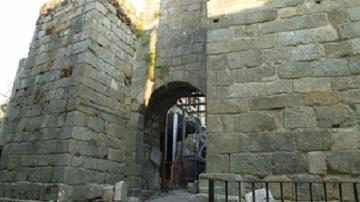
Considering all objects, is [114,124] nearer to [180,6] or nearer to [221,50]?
[221,50]

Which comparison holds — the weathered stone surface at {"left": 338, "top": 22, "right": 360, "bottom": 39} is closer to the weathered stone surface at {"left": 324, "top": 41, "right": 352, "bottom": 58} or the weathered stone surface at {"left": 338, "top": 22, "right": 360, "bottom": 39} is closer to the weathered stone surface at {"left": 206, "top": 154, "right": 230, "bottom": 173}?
the weathered stone surface at {"left": 324, "top": 41, "right": 352, "bottom": 58}

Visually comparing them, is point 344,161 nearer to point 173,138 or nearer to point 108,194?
point 108,194

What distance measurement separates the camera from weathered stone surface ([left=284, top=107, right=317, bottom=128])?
312 cm

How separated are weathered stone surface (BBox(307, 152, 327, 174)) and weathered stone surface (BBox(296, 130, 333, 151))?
6cm

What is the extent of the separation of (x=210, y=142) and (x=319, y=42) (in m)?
1.61

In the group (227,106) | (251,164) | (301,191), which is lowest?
(301,191)

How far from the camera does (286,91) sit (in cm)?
330

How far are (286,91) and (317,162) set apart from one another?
0.79 meters

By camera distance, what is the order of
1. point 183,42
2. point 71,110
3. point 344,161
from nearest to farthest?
1. point 344,161
2. point 71,110
3. point 183,42

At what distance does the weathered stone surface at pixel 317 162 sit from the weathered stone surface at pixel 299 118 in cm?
29

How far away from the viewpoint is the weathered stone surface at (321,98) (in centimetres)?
313

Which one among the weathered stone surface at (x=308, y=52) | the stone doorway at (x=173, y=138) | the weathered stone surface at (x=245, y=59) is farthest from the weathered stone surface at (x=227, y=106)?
the stone doorway at (x=173, y=138)

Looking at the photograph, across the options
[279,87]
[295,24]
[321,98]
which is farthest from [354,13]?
[279,87]

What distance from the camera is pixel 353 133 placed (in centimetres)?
297
